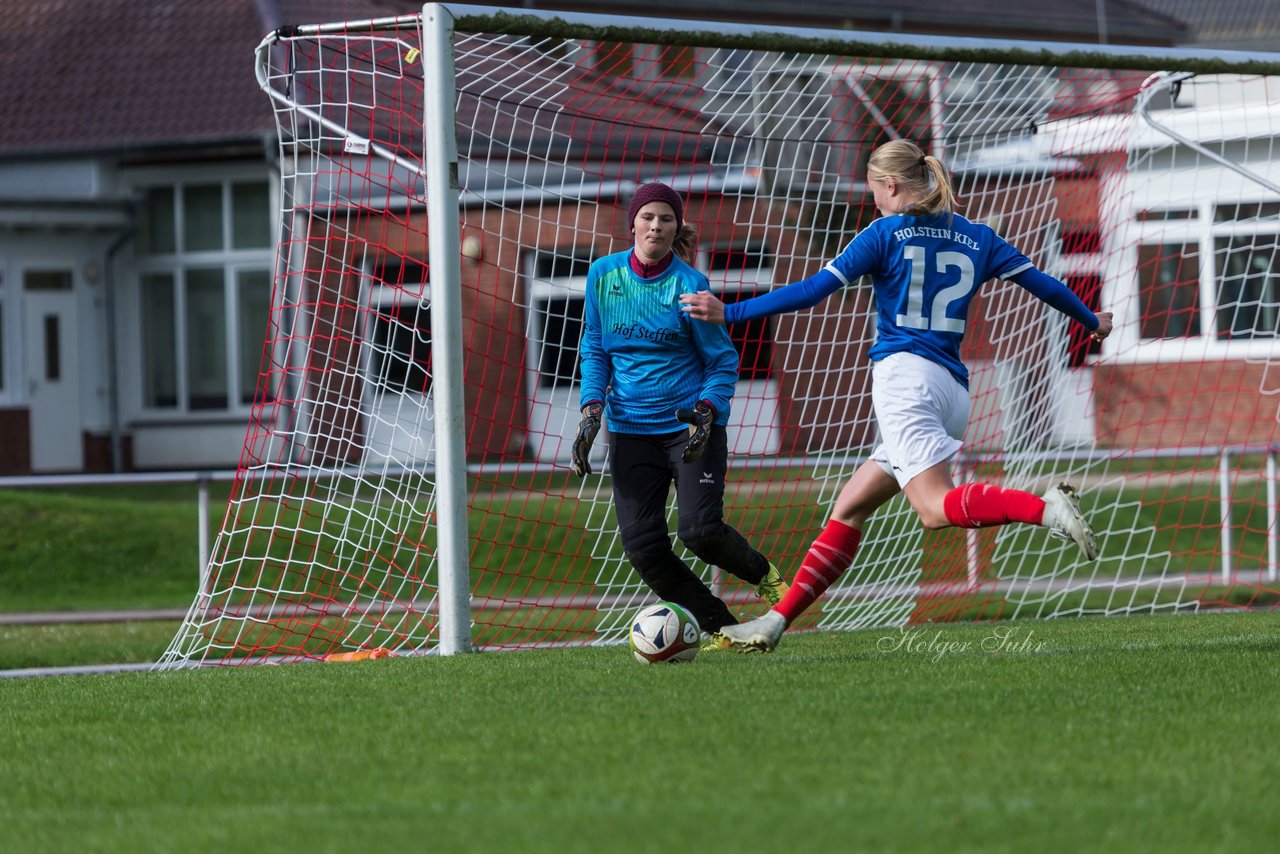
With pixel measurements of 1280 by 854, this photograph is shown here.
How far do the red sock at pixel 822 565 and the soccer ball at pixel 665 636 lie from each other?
1.35 feet

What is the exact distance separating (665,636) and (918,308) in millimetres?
1563

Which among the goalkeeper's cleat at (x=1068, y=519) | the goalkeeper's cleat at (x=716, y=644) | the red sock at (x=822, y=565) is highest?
the goalkeeper's cleat at (x=1068, y=519)

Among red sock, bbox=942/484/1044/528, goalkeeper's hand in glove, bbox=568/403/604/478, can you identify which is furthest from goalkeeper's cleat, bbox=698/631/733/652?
red sock, bbox=942/484/1044/528

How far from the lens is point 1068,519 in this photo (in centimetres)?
532

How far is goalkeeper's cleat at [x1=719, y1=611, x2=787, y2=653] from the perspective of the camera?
6.30 m

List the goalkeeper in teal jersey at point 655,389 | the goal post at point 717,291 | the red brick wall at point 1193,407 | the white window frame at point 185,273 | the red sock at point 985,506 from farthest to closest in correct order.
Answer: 1. the white window frame at point 185,273
2. the red brick wall at point 1193,407
3. the goal post at point 717,291
4. the goalkeeper in teal jersey at point 655,389
5. the red sock at point 985,506

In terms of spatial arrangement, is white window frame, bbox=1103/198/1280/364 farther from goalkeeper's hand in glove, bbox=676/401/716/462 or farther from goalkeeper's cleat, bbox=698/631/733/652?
goalkeeper's hand in glove, bbox=676/401/716/462

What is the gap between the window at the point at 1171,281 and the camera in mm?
12773

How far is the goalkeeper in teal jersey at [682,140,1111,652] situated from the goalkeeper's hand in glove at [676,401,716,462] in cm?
55

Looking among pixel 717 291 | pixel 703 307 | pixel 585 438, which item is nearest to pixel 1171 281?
pixel 717 291

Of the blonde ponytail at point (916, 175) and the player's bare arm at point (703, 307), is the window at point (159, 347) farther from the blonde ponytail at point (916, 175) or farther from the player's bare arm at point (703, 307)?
the blonde ponytail at point (916, 175)

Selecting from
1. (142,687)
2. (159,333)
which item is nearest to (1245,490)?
(142,687)

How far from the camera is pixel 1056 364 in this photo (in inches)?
396

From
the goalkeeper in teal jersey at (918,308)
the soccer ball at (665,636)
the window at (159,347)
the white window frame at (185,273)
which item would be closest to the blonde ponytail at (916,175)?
the goalkeeper in teal jersey at (918,308)
